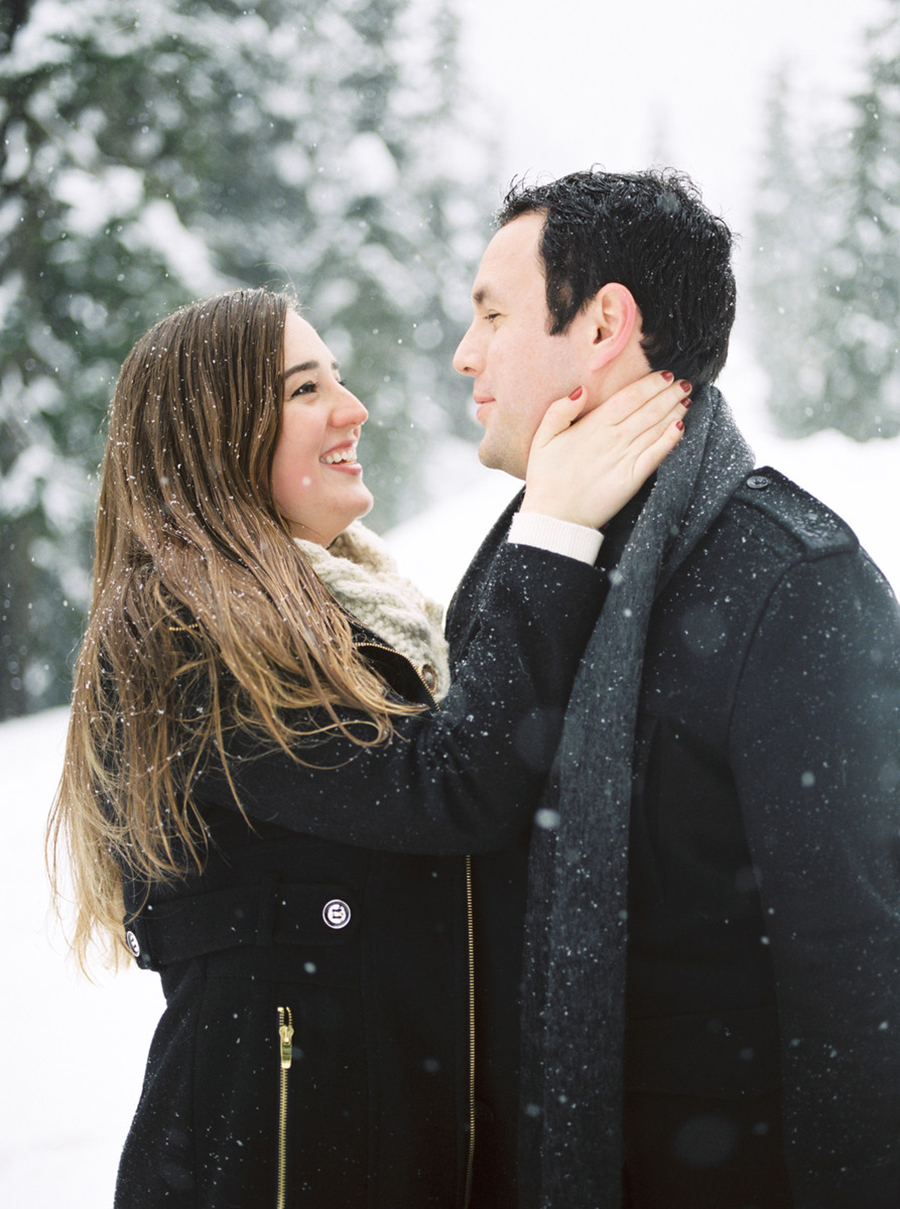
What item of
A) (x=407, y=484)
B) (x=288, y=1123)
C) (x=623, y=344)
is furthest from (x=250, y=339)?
(x=407, y=484)

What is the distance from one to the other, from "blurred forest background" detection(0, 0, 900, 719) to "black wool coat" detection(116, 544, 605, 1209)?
225 centimetres

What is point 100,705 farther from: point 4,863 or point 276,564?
point 4,863

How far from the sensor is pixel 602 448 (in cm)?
190

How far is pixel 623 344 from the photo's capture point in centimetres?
201

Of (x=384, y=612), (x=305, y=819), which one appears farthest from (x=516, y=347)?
(x=305, y=819)

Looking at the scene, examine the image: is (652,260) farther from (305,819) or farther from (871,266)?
(871,266)

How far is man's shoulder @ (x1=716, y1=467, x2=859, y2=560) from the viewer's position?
1.66 meters

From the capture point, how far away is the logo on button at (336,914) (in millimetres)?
1816

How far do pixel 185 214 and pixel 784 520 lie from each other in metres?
11.0

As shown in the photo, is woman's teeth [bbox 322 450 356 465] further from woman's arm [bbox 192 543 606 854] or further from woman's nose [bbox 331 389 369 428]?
woman's arm [bbox 192 543 606 854]

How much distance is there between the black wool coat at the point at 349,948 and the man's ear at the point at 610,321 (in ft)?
1.74

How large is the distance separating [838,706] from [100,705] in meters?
1.42

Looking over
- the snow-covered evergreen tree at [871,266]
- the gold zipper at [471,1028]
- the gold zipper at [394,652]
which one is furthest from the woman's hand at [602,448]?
the snow-covered evergreen tree at [871,266]

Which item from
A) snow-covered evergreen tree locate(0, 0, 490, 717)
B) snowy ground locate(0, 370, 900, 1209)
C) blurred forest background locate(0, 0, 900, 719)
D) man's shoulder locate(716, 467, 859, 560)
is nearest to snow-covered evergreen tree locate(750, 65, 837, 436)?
blurred forest background locate(0, 0, 900, 719)
